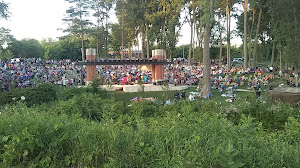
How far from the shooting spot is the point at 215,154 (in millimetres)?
3043

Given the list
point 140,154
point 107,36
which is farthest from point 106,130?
point 107,36

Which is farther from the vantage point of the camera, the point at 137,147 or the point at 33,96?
the point at 33,96

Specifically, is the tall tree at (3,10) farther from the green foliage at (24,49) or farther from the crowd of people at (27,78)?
the green foliage at (24,49)

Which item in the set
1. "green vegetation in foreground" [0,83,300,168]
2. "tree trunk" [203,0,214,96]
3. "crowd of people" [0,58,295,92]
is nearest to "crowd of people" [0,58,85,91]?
"crowd of people" [0,58,295,92]

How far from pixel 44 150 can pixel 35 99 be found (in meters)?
9.64

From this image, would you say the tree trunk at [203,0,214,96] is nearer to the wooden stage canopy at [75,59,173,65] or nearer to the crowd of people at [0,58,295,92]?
the crowd of people at [0,58,295,92]

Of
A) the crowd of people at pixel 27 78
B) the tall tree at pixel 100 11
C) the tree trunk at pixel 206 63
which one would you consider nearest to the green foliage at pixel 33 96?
the crowd of people at pixel 27 78

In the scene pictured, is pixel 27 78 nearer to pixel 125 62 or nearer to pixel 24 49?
pixel 125 62

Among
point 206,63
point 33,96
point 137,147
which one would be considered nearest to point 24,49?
point 206,63

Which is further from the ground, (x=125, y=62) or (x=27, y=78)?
(x=125, y=62)

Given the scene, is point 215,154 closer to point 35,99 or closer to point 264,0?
point 35,99

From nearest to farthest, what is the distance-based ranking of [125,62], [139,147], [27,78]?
[139,147], [125,62], [27,78]

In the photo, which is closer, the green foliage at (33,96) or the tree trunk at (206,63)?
the green foliage at (33,96)

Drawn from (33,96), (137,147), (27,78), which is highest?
(27,78)
